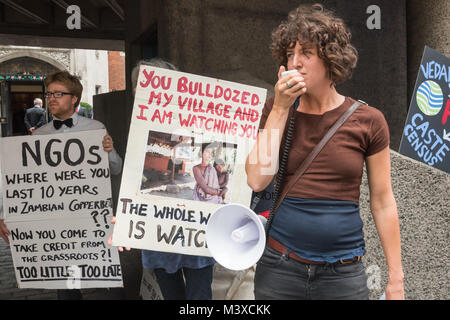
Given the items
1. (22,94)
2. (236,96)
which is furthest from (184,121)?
(22,94)

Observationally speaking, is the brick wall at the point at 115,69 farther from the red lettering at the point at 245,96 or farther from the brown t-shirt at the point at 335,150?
the brown t-shirt at the point at 335,150

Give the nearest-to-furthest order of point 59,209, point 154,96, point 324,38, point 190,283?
point 324,38 → point 154,96 → point 190,283 → point 59,209

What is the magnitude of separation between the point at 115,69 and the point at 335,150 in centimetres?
3250

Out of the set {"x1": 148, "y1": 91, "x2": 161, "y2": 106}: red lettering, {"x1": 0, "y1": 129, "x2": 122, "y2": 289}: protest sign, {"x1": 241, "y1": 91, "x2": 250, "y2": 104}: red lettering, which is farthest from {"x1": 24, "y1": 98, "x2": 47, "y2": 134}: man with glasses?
{"x1": 241, "y1": 91, "x2": 250, "y2": 104}: red lettering

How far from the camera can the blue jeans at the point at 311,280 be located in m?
1.75

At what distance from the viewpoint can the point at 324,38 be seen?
1.70 meters

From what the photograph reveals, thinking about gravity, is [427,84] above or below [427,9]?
below

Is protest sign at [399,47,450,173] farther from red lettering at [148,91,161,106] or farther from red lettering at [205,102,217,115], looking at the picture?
red lettering at [148,91,161,106]

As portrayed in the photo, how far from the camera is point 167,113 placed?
2352mm

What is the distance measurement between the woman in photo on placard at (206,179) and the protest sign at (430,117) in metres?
1.70

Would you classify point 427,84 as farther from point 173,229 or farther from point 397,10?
point 173,229

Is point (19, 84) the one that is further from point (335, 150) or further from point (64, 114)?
point (335, 150)

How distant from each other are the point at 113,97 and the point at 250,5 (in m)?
3.94

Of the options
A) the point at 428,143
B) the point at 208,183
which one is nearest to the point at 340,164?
the point at 208,183
